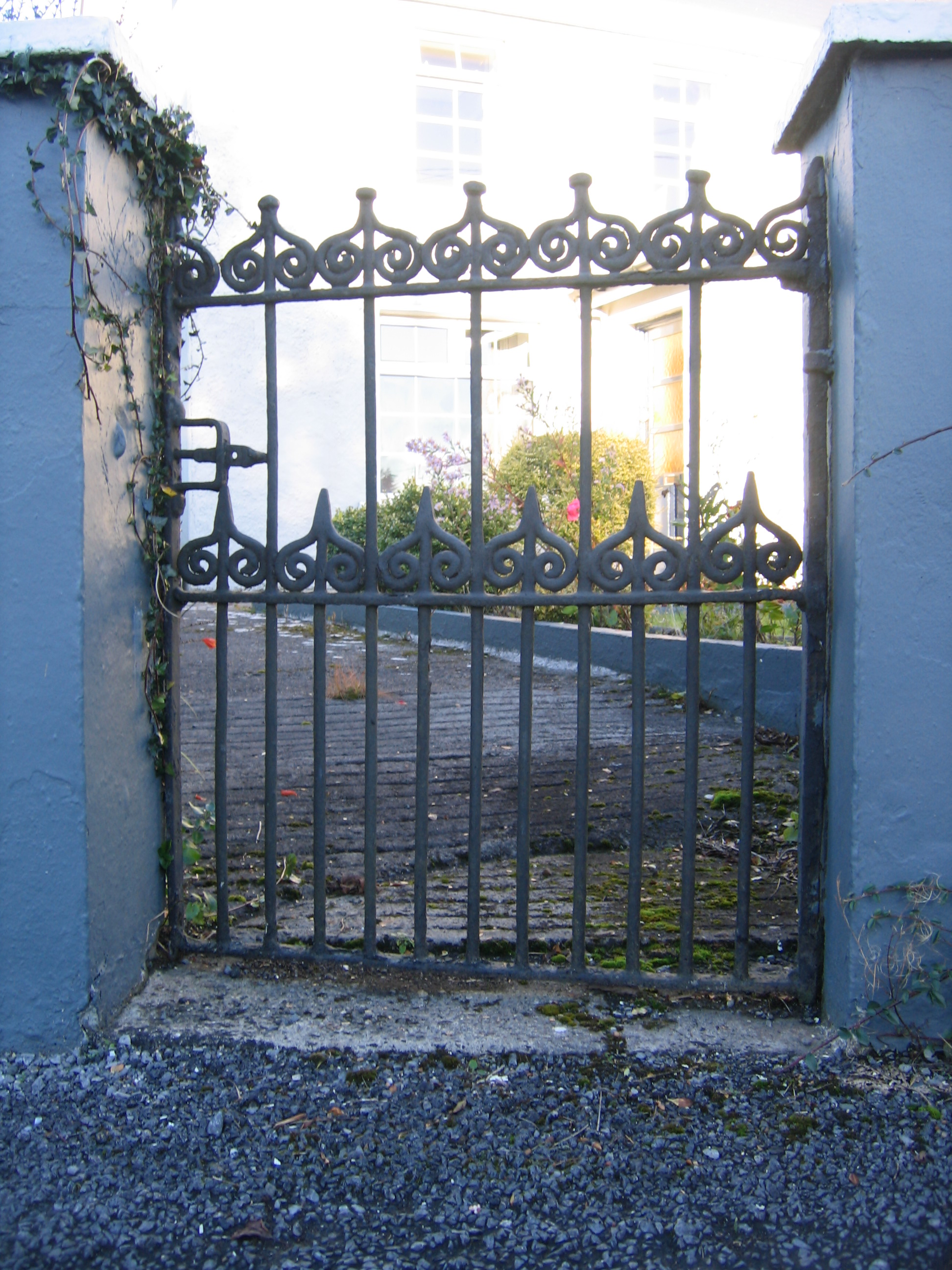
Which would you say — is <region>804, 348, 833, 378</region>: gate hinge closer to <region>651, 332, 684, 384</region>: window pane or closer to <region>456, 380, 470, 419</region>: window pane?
<region>651, 332, 684, 384</region>: window pane

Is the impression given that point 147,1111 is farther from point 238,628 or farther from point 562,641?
point 238,628

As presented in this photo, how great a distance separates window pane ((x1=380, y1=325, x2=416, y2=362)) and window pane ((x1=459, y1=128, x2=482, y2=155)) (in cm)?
221

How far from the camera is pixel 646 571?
99.3 inches

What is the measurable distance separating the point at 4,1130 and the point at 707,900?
86.4 inches

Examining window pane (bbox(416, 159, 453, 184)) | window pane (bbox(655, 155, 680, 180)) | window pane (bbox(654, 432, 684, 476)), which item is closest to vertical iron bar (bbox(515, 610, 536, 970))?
window pane (bbox(654, 432, 684, 476))

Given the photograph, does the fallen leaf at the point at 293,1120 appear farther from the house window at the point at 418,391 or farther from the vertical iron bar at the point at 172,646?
the house window at the point at 418,391

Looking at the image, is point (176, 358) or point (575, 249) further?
point (176, 358)

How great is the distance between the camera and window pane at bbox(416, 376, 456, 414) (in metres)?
12.5

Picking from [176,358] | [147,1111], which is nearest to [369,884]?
[147,1111]

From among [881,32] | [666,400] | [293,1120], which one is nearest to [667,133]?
[666,400]

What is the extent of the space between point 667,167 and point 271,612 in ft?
39.5

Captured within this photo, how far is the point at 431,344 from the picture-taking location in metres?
12.5

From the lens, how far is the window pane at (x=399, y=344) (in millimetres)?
12344

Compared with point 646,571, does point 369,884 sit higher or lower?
lower
